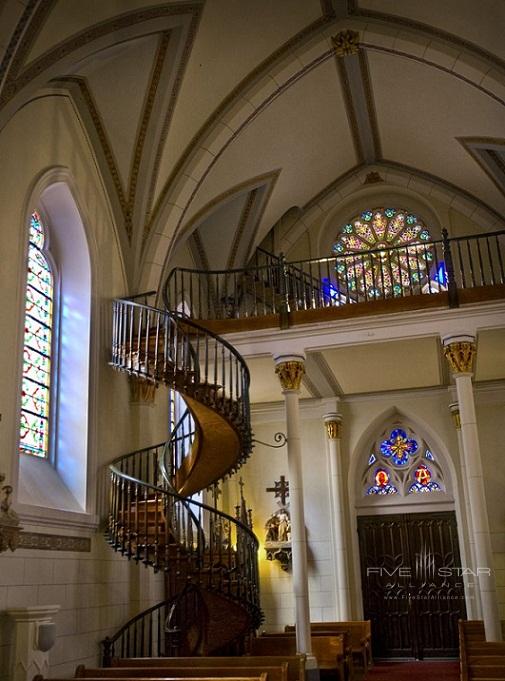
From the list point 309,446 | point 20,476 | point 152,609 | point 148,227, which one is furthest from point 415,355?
point 20,476

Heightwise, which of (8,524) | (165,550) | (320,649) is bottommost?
(320,649)

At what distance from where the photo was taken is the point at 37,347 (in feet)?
31.0

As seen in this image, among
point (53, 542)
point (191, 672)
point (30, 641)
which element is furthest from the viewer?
point (53, 542)

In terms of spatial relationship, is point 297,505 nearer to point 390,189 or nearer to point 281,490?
point 281,490

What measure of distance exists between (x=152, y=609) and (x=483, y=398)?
26.0 ft

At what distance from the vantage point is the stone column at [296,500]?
32.7ft

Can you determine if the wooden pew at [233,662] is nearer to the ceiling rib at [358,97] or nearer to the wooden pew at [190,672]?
the wooden pew at [190,672]

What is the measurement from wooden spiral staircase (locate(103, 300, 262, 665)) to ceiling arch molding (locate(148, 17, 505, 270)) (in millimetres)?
2010

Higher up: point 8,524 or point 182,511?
point 182,511

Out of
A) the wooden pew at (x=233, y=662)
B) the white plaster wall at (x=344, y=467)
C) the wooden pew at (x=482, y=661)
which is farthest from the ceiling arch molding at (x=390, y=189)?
the wooden pew at (x=233, y=662)

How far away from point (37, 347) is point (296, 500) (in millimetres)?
4157

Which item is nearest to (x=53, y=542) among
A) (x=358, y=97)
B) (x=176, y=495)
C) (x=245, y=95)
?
(x=176, y=495)

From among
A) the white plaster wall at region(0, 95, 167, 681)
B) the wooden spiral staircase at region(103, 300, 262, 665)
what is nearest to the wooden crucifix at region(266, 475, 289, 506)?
the white plaster wall at region(0, 95, 167, 681)

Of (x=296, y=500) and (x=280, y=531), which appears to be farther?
(x=280, y=531)
